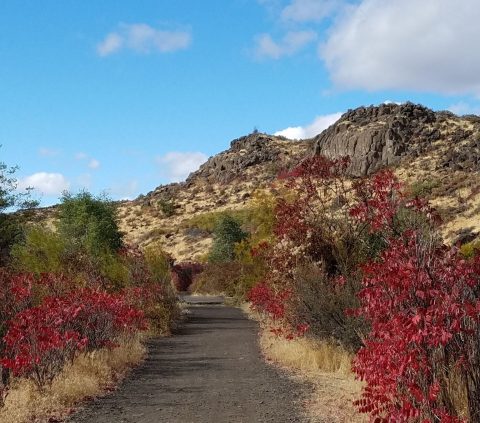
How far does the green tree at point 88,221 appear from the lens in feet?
96.8

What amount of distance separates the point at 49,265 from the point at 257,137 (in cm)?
10710

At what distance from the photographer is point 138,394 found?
35.0 feet

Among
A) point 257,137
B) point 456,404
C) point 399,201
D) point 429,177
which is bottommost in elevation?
point 456,404

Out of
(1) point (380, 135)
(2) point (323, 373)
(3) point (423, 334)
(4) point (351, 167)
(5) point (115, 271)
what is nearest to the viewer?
(3) point (423, 334)

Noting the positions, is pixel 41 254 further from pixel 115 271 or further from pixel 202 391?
pixel 202 391

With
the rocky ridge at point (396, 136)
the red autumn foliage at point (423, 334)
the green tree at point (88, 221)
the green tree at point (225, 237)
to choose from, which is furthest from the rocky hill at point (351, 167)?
the red autumn foliage at point (423, 334)

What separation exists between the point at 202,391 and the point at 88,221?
71.2 ft

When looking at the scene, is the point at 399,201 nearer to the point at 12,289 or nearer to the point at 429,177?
the point at 12,289

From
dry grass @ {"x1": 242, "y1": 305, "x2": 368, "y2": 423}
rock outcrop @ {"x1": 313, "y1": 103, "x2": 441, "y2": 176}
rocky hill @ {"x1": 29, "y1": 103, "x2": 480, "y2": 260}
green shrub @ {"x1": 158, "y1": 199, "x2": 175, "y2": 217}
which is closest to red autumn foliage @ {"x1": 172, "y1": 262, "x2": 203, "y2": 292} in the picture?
rocky hill @ {"x1": 29, "y1": 103, "x2": 480, "y2": 260}

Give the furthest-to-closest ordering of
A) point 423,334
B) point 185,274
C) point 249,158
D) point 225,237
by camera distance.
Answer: point 249,158 < point 225,237 < point 185,274 < point 423,334

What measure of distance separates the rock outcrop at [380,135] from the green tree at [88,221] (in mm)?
52595

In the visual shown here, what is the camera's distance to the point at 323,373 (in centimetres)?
1229

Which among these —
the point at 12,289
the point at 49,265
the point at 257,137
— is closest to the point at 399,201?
the point at 12,289

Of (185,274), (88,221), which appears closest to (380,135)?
(185,274)
